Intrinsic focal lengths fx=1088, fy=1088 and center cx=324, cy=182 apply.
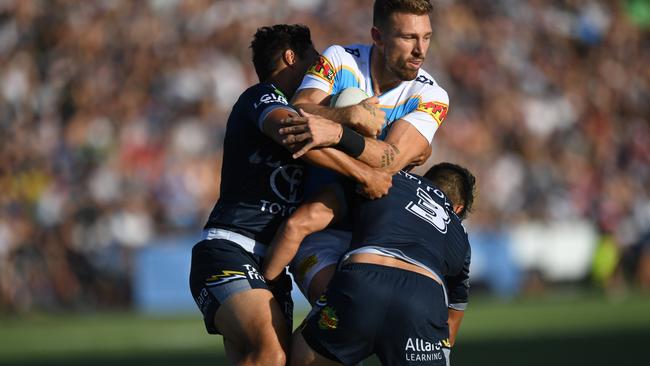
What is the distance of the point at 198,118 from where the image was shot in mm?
20969

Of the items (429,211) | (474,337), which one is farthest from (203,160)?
(429,211)

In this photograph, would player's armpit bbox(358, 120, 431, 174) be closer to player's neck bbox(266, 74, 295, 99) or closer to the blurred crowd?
player's neck bbox(266, 74, 295, 99)

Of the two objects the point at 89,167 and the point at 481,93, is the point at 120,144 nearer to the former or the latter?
the point at 89,167

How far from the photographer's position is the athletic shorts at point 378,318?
19.6 feet

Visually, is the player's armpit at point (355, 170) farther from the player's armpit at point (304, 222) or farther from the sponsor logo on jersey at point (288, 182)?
the sponsor logo on jersey at point (288, 182)

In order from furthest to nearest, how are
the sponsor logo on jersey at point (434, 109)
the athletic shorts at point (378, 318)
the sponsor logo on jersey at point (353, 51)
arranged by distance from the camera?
the sponsor logo on jersey at point (353, 51), the sponsor logo on jersey at point (434, 109), the athletic shorts at point (378, 318)

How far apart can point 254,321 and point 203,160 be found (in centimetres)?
1425

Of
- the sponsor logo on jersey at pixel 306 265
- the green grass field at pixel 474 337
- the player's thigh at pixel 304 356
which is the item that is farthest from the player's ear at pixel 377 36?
the green grass field at pixel 474 337

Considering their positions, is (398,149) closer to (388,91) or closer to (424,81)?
(388,91)

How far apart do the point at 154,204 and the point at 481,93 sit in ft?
26.8

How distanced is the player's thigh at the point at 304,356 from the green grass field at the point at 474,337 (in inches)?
253

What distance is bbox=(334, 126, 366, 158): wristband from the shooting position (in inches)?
253

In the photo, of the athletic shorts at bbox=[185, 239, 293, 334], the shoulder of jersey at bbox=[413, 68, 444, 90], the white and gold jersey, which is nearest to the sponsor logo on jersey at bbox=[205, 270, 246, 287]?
the athletic shorts at bbox=[185, 239, 293, 334]

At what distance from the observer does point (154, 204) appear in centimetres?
1994
